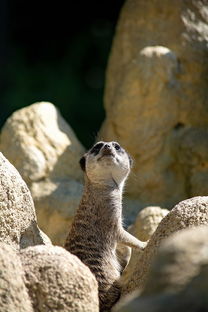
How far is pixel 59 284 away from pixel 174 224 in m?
1.11

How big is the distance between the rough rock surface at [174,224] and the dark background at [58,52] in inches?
318

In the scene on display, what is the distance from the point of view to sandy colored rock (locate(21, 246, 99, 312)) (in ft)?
14.2

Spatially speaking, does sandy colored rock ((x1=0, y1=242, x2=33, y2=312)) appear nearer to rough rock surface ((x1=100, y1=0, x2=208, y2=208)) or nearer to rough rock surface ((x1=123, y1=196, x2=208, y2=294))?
rough rock surface ((x1=123, y1=196, x2=208, y2=294))

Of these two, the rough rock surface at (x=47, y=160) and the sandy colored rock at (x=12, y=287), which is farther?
the rough rock surface at (x=47, y=160)

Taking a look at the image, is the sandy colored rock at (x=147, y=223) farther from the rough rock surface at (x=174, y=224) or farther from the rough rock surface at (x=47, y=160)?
the rough rock surface at (x=174, y=224)

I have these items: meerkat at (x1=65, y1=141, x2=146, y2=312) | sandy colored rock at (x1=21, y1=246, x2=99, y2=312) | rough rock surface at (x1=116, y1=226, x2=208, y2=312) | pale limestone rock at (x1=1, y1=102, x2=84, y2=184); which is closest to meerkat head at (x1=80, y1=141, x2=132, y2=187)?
meerkat at (x1=65, y1=141, x2=146, y2=312)

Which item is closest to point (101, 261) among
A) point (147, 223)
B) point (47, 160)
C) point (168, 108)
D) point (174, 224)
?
point (174, 224)

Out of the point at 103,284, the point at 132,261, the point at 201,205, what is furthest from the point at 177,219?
the point at 132,261

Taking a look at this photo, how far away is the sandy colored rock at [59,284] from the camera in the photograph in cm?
432

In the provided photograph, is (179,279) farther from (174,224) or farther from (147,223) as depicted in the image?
(147,223)

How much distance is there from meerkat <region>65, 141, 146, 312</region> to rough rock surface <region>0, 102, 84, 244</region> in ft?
5.38

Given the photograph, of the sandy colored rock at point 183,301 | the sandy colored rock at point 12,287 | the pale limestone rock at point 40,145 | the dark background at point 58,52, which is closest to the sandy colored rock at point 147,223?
the pale limestone rock at point 40,145

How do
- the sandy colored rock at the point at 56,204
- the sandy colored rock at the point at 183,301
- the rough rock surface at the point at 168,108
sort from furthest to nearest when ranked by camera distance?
the rough rock surface at the point at 168,108
the sandy colored rock at the point at 56,204
the sandy colored rock at the point at 183,301

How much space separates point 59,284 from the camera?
4.33 metres
